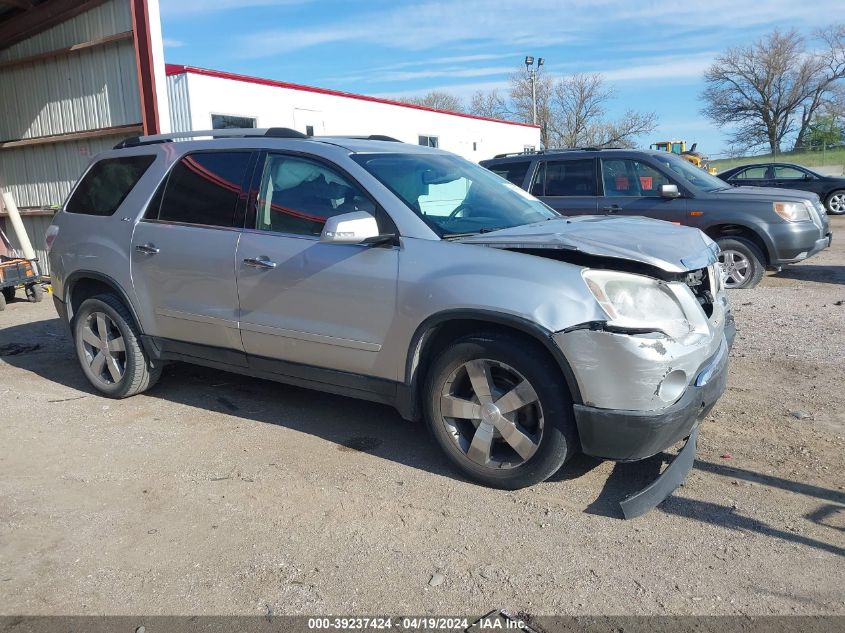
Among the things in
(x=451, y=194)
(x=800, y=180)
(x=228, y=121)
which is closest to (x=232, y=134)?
(x=451, y=194)

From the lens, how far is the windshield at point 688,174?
31.1 feet

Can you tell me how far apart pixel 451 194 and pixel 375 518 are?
2.04 metres

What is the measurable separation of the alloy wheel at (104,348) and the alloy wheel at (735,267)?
23.8 feet

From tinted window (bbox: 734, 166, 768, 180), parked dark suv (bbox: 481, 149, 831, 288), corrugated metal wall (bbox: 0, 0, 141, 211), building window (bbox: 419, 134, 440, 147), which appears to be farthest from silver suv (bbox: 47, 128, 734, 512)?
building window (bbox: 419, 134, 440, 147)

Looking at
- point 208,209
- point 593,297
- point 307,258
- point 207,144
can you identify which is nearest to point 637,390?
point 593,297

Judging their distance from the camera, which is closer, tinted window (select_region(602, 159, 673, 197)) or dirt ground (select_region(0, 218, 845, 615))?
dirt ground (select_region(0, 218, 845, 615))

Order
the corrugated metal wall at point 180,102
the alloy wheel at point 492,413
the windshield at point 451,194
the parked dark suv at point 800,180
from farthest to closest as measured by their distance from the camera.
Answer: the parked dark suv at point 800,180 → the corrugated metal wall at point 180,102 → the windshield at point 451,194 → the alloy wheel at point 492,413

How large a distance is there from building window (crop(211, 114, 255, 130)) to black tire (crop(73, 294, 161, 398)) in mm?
9216

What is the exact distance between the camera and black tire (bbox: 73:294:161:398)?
546 cm

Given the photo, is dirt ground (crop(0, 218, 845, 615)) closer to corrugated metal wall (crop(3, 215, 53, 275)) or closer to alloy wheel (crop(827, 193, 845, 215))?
corrugated metal wall (crop(3, 215, 53, 275))

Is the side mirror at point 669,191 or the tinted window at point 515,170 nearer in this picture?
the side mirror at point 669,191

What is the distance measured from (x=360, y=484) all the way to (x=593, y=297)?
5.43 feet

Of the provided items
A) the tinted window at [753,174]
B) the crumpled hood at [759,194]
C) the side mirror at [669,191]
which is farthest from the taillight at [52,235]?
the tinted window at [753,174]

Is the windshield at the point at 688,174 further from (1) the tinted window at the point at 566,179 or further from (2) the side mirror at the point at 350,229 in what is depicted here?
(2) the side mirror at the point at 350,229
